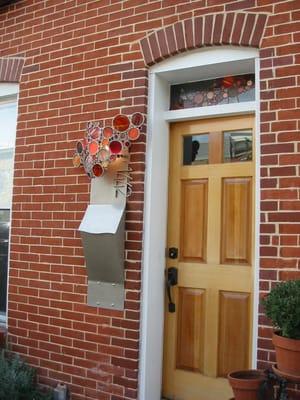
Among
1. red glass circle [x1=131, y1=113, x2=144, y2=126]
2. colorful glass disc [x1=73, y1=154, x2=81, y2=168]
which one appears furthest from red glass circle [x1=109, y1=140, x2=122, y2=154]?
colorful glass disc [x1=73, y1=154, x2=81, y2=168]

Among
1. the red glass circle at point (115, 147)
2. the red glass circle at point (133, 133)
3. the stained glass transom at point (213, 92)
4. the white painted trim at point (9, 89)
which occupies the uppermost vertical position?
the white painted trim at point (9, 89)

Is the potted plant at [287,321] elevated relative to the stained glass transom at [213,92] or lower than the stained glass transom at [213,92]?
lower

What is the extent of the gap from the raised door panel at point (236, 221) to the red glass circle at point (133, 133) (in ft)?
2.68

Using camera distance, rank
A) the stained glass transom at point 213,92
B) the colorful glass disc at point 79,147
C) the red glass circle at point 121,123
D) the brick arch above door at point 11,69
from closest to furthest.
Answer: the stained glass transom at point 213,92, the red glass circle at point 121,123, the colorful glass disc at point 79,147, the brick arch above door at point 11,69

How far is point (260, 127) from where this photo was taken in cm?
389

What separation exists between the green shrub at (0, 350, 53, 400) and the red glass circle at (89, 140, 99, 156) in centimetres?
206

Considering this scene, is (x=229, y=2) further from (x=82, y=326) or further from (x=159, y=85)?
(x=82, y=326)

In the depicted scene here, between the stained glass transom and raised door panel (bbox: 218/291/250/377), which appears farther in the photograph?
the stained glass transom

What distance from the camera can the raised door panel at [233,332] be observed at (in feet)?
13.6

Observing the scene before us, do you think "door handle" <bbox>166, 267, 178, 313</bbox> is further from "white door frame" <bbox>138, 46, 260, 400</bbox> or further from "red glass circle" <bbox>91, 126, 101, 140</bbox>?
"red glass circle" <bbox>91, 126, 101, 140</bbox>

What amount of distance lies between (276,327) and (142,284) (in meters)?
1.34

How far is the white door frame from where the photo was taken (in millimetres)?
4246

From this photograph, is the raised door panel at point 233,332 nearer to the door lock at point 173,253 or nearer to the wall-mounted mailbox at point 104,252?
the door lock at point 173,253

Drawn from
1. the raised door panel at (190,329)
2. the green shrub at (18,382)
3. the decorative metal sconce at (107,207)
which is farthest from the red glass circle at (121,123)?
the green shrub at (18,382)
